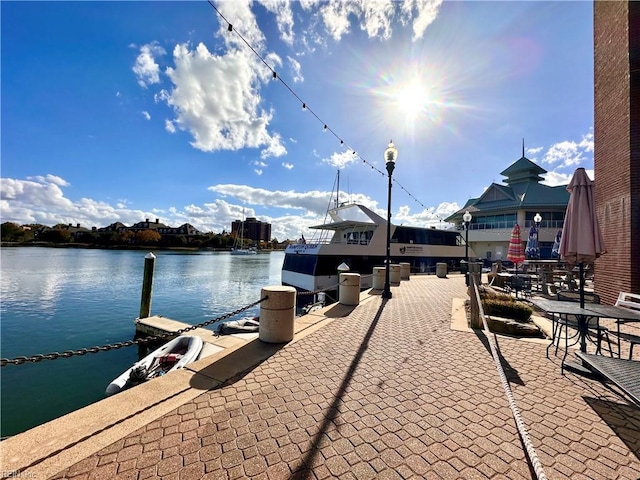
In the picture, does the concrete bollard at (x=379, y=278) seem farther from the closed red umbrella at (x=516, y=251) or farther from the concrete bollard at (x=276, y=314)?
the concrete bollard at (x=276, y=314)

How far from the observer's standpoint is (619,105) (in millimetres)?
7652

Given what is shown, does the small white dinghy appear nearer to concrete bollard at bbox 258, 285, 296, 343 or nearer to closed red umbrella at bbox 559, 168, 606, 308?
concrete bollard at bbox 258, 285, 296, 343

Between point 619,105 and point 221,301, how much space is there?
20.7 meters

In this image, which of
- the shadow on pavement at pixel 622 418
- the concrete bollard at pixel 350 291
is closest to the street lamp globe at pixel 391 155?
the concrete bollard at pixel 350 291

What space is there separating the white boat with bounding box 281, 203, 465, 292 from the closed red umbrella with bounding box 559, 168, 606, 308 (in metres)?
10.3

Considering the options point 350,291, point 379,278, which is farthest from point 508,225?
point 350,291

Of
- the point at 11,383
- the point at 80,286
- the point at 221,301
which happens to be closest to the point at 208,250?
the point at 80,286

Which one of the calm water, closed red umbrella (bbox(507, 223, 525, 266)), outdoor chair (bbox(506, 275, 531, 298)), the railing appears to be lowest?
the calm water

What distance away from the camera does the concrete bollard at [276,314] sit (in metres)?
4.73

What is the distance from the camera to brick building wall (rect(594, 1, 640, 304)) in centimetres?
707

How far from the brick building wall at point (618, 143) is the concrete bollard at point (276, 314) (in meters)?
8.62

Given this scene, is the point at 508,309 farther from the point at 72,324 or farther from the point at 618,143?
the point at 72,324

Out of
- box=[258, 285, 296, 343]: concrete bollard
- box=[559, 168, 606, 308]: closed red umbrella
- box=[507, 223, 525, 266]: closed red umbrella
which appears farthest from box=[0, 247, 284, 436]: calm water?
box=[507, 223, 525, 266]: closed red umbrella

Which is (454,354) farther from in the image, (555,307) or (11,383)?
(11,383)
